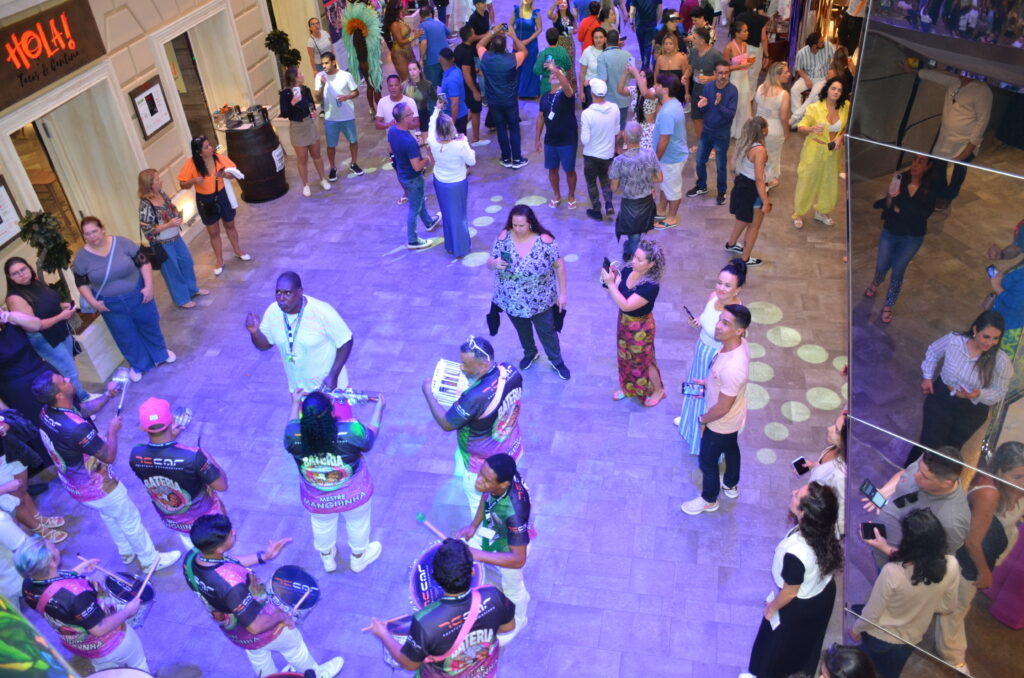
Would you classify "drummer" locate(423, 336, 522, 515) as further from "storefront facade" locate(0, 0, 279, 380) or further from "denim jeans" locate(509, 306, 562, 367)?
"storefront facade" locate(0, 0, 279, 380)

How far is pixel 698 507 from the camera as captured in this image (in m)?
5.66

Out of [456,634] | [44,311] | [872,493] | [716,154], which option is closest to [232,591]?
[456,634]

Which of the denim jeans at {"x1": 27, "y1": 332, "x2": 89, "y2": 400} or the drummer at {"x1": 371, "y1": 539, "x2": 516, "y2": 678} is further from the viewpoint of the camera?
the denim jeans at {"x1": 27, "y1": 332, "x2": 89, "y2": 400}

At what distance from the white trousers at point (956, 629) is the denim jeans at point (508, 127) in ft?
25.5

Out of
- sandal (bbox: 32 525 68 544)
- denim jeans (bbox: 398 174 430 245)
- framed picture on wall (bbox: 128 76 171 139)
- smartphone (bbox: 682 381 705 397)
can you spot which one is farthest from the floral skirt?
framed picture on wall (bbox: 128 76 171 139)

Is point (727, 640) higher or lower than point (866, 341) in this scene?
lower

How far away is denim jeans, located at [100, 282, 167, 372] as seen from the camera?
23.3ft

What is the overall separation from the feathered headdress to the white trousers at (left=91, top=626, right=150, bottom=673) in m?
9.79

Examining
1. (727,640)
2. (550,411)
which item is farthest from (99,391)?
(727,640)

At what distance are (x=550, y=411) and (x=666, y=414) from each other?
38.2 inches

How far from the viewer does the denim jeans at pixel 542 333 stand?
→ 6.60 m

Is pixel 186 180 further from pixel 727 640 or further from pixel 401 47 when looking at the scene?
pixel 727 640

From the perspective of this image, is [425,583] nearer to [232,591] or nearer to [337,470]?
[232,591]

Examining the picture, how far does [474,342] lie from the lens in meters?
4.52
